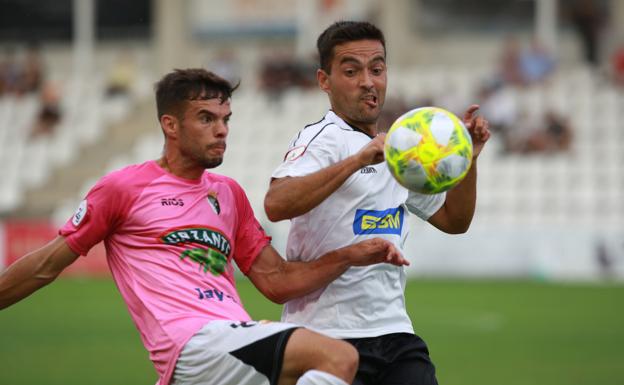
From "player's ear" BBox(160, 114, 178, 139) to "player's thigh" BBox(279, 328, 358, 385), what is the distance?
124cm

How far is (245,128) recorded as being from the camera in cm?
2600

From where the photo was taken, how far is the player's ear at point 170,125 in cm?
546

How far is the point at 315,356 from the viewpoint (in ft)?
15.8

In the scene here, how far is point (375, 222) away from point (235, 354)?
1041mm

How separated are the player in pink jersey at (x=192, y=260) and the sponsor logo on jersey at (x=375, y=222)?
19cm

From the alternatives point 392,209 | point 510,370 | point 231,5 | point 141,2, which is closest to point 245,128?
point 231,5

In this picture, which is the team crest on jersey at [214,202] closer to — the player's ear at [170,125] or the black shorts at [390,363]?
the player's ear at [170,125]

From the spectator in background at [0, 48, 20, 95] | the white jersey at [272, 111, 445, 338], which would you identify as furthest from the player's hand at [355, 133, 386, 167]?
the spectator in background at [0, 48, 20, 95]

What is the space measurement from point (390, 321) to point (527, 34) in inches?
889

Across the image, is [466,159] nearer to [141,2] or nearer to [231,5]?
[231,5]

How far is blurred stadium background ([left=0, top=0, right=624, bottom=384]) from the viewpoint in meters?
16.9

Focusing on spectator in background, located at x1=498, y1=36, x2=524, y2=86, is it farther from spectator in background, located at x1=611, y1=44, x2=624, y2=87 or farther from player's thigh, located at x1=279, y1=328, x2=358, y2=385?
player's thigh, located at x1=279, y1=328, x2=358, y2=385

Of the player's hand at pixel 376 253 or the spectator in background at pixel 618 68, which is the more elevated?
the spectator in background at pixel 618 68

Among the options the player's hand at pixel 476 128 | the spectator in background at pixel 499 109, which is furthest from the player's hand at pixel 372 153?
the spectator in background at pixel 499 109
